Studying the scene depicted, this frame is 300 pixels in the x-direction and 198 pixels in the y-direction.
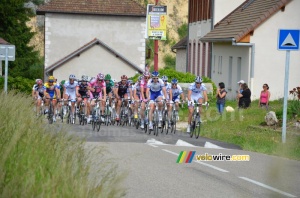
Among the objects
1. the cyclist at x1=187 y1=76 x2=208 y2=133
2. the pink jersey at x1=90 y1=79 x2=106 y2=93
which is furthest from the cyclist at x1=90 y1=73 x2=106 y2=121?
the cyclist at x1=187 y1=76 x2=208 y2=133

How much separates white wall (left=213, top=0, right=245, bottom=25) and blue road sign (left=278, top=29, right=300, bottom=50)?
29.9 m

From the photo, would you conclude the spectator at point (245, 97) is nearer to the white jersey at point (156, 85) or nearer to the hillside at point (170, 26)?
the white jersey at point (156, 85)

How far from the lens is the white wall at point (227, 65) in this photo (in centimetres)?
4269

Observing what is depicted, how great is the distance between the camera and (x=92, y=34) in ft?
228

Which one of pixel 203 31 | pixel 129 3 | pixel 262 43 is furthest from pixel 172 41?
pixel 262 43

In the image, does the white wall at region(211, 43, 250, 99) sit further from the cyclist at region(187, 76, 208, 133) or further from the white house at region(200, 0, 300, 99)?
the cyclist at region(187, 76, 208, 133)

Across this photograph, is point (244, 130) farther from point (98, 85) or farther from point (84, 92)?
point (84, 92)

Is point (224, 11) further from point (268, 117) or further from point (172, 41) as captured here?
point (172, 41)

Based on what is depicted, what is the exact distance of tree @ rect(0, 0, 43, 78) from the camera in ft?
249

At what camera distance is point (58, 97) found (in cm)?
2984

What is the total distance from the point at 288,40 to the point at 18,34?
193ft

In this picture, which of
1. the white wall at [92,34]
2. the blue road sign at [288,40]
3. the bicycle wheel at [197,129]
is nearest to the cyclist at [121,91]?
the bicycle wheel at [197,129]

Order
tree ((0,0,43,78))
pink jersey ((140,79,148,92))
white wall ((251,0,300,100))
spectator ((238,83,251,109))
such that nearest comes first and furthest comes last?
pink jersey ((140,79,148,92)) → spectator ((238,83,251,109)) → white wall ((251,0,300,100)) → tree ((0,0,43,78))

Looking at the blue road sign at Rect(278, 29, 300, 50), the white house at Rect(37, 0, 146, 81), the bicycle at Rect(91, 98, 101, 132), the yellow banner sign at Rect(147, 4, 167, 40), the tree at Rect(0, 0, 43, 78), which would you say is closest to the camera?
the blue road sign at Rect(278, 29, 300, 50)
